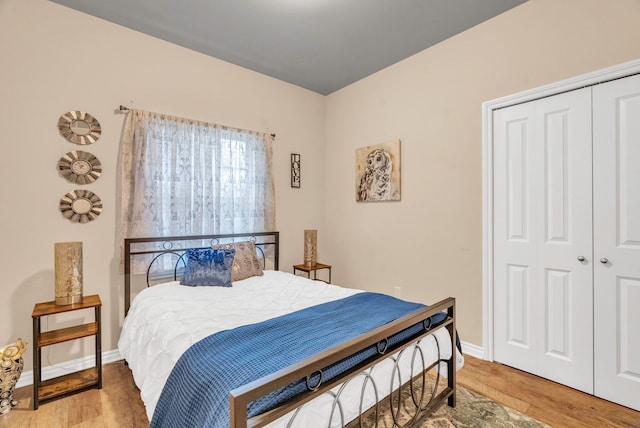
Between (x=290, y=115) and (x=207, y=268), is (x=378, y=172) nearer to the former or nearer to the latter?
(x=290, y=115)

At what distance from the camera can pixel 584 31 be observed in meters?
2.15

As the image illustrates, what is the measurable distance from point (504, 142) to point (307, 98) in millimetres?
2474

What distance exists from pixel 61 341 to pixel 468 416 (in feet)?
8.95

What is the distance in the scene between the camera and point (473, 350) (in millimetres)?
2746

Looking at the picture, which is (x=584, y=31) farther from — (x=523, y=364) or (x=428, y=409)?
(x=428, y=409)

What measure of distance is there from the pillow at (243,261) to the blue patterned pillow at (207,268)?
0.12 metres

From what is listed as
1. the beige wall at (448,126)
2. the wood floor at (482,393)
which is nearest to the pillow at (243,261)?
the wood floor at (482,393)

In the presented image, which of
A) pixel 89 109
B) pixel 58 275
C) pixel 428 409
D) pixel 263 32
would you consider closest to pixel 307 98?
pixel 263 32

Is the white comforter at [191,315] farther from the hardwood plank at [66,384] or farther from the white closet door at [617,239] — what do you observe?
the white closet door at [617,239]

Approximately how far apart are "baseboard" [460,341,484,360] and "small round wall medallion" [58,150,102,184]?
3564 millimetres

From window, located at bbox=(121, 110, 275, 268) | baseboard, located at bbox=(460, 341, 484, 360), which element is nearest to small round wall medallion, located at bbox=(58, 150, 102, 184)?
window, located at bbox=(121, 110, 275, 268)

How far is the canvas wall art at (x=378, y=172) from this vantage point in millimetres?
3369

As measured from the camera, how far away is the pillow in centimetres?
290

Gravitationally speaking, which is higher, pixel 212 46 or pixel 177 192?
pixel 212 46
